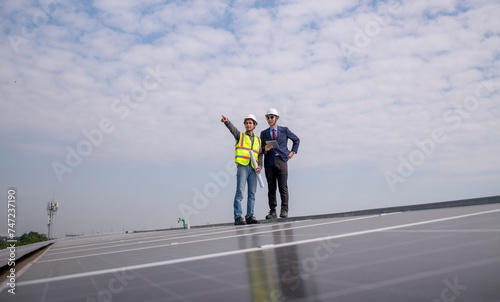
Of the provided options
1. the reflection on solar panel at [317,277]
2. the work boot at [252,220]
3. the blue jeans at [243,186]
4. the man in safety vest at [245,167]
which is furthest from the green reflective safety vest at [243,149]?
the reflection on solar panel at [317,277]

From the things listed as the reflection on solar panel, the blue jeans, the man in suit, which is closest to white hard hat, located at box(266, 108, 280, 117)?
the man in suit

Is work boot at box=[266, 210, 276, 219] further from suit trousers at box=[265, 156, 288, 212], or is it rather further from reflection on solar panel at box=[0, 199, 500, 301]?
reflection on solar panel at box=[0, 199, 500, 301]

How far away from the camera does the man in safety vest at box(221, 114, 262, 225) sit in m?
8.21

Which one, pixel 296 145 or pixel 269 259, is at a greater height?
pixel 296 145

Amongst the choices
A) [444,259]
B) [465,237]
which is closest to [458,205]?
[465,237]

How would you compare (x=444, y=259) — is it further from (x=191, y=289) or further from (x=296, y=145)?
(x=296, y=145)

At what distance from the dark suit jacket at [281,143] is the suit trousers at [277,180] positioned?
12 cm

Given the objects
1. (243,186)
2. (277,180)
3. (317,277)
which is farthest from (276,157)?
(317,277)

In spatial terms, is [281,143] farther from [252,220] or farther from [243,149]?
[252,220]

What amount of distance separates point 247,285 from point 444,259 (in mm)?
813

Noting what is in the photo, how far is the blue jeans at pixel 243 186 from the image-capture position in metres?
8.20

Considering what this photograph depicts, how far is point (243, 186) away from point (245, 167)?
46 cm

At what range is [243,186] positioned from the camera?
8273 mm

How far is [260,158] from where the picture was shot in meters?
8.85
